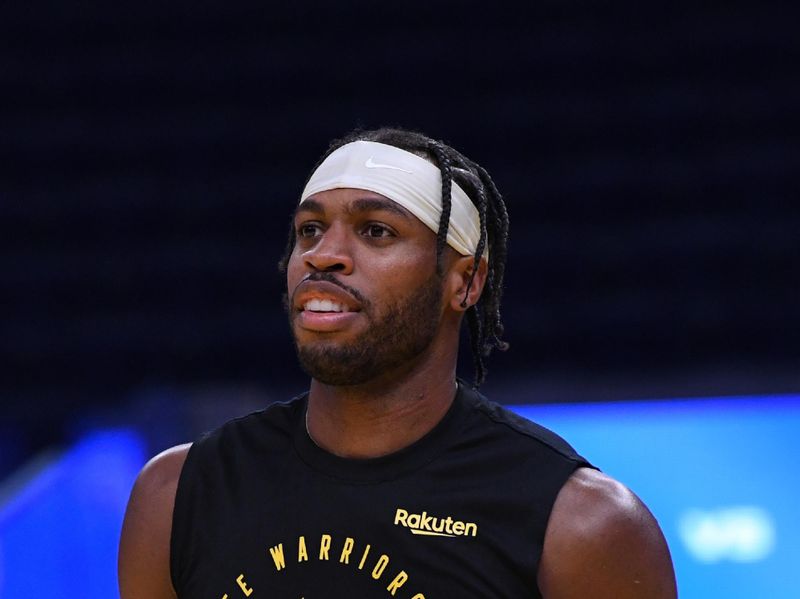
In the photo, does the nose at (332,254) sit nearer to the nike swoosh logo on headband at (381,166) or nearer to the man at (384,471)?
the man at (384,471)

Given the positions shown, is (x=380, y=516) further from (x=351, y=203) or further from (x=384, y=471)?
(x=351, y=203)

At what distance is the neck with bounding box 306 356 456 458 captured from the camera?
2.16 m

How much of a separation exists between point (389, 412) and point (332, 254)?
11.4 inches

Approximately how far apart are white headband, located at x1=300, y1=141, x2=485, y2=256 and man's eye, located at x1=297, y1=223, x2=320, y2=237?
2.0 inches

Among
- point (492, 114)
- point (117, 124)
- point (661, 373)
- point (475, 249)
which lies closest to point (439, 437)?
point (475, 249)

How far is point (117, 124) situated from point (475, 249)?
311 cm

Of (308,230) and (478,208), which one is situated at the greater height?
(478,208)

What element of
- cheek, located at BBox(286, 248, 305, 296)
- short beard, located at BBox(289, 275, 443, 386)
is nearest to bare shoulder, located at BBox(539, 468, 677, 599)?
short beard, located at BBox(289, 275, 443, 386)

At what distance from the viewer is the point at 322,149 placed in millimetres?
5000

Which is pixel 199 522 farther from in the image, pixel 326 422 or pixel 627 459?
pixel 627 459

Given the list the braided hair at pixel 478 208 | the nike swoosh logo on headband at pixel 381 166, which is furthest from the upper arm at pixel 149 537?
the nike swoosh logo on headband at pixel 381 166

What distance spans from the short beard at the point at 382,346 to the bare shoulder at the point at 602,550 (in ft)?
1.15

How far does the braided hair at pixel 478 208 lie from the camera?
2332mm

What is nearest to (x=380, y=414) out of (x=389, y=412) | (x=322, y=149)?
(x=389, y=412)
